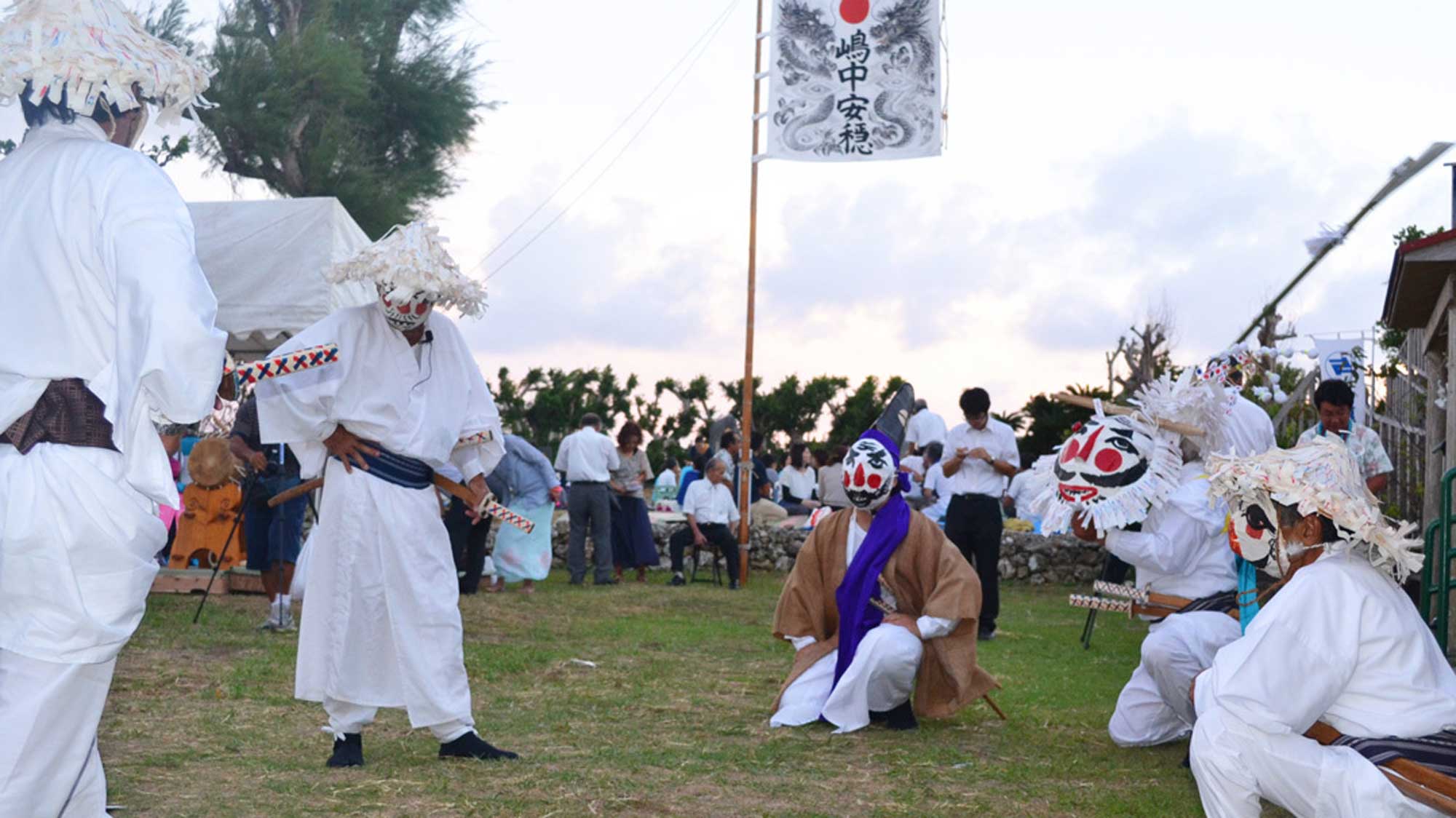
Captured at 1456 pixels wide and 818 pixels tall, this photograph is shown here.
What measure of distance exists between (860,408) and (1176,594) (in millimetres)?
19904

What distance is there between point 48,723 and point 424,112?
20.3m

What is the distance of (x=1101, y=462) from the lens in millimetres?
6203

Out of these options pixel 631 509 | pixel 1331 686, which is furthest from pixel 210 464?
pixel 1331 686

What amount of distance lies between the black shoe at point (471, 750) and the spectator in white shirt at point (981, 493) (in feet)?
19.1

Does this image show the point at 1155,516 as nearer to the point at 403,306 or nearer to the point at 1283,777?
the point at 1283,777

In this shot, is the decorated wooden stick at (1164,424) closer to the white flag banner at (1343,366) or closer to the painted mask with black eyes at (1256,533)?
the painted mask with black eyes at (1256,533)

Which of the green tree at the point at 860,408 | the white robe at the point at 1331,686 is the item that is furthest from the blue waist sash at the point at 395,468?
the green tree at the point at 860,408

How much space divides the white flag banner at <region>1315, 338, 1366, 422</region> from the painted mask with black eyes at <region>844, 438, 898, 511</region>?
18.2 ft

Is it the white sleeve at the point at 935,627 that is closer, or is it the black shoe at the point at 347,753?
the black shoe at the point at 347,753

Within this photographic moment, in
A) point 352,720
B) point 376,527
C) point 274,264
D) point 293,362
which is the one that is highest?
point 274,264

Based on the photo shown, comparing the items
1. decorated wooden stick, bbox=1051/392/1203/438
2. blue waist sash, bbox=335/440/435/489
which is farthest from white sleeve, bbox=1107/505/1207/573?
blue waist sash, bbox=335/440/435/489

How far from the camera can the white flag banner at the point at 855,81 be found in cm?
1402

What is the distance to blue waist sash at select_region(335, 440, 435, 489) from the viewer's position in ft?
18.5

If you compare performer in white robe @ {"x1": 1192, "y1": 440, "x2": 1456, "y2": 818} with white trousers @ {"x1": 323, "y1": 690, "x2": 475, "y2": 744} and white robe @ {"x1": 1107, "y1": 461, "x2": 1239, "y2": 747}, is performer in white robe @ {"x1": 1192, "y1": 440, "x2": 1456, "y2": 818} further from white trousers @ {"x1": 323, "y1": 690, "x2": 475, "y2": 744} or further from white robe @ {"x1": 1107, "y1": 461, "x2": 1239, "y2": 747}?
white trousers @ {"x1": 323, "y1": 690, "x2": 475, "y2": 744}
